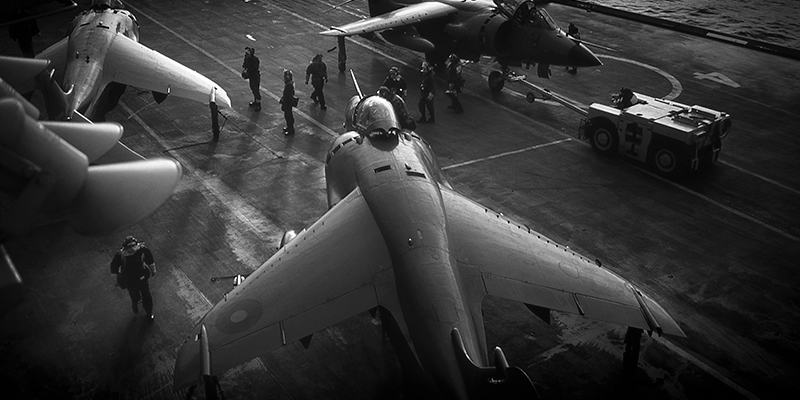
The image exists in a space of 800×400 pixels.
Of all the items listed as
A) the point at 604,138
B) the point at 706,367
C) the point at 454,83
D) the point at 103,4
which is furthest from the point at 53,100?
the point at 604,138

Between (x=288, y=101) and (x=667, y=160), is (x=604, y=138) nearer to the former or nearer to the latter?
(x=667, y=160)

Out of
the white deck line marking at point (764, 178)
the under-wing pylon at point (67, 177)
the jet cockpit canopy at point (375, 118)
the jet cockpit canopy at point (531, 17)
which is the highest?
the under-wing pylon at point (67, 177)

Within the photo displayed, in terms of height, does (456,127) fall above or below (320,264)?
below

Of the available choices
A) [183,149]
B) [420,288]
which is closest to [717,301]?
[420,288]

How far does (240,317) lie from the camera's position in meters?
10.8

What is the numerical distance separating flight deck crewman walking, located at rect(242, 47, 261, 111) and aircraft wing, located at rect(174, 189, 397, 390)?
13.7m

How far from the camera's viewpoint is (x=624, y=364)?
12.7 metres

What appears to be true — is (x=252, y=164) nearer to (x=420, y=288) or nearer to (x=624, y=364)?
(x=420, y=288)

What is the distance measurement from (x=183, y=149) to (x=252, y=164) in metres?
2.70

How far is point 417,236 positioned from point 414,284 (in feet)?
3.65

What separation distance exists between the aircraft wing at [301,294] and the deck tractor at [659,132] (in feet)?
39.0

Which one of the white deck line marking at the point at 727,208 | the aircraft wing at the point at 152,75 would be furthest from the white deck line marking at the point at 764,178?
the aircraft wing at the point at 152,75

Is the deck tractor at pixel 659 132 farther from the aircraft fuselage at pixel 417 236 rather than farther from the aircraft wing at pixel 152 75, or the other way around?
the aircraft wing at pixel 152 75

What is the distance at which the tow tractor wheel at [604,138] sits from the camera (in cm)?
2192
